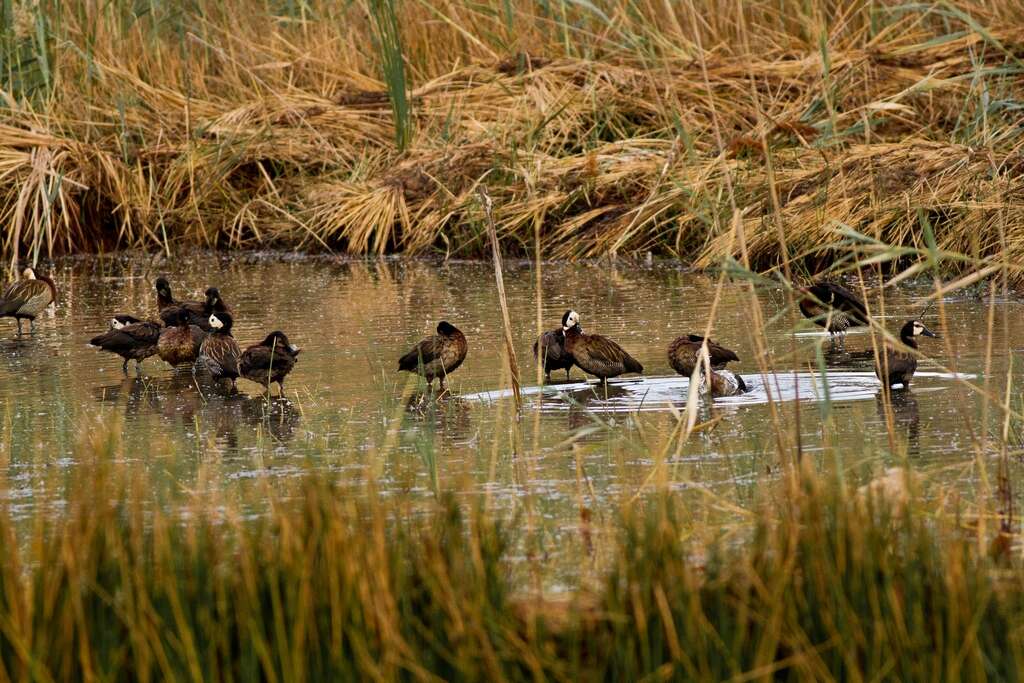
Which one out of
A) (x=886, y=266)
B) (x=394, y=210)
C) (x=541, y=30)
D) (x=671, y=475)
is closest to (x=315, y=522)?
(x=671, y=475)

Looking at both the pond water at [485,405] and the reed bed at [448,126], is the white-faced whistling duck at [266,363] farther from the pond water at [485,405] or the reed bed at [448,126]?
the reed bed at [448,126]

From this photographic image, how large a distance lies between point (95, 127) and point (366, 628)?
567 inches

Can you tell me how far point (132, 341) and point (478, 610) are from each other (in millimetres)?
6562

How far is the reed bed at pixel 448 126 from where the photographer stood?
1437cm

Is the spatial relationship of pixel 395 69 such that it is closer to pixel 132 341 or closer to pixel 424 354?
pixel 132 341

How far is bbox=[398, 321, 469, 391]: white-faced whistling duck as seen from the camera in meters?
8.80

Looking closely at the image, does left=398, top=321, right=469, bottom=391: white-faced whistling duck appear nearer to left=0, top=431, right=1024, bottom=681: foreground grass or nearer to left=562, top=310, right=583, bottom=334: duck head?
left=562, top=310, right=583, bottom=334: duck head

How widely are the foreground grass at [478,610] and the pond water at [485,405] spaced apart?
0.42 meters

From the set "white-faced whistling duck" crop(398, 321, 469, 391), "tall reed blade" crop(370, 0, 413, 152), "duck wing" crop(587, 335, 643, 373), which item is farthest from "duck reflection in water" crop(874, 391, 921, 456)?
"tall reed blade" crop(370, 0, 413, 152)

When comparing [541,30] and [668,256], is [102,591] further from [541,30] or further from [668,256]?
[541,30]

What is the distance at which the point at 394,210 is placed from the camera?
52.1 feet

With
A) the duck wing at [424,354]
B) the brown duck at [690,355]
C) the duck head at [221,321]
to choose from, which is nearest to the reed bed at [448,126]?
the duck head at [221,321]

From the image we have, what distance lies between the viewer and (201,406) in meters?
8.77

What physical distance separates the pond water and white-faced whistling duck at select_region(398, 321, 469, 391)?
116mm
